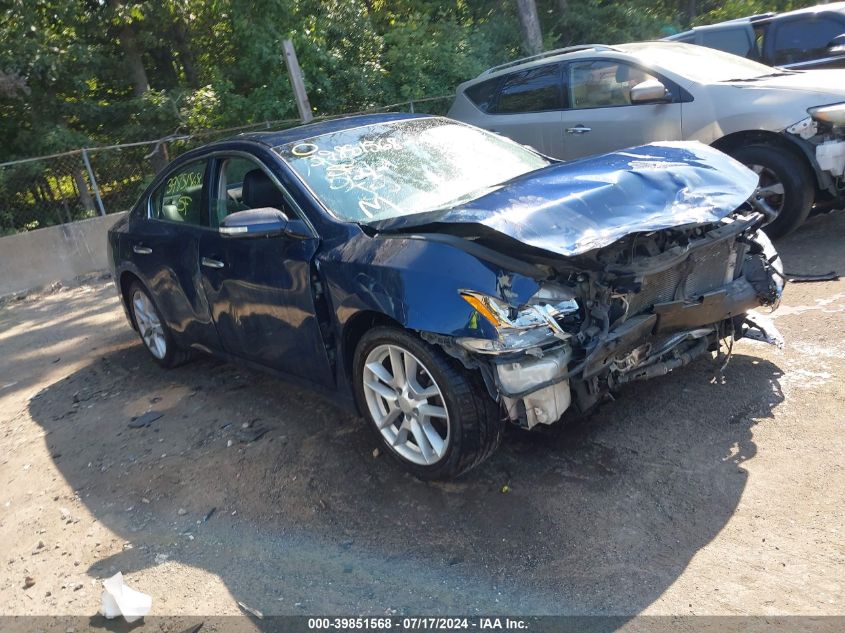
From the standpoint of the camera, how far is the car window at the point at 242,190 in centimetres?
445

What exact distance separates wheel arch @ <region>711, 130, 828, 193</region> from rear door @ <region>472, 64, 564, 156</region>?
1.76m

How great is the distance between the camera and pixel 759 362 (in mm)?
4488

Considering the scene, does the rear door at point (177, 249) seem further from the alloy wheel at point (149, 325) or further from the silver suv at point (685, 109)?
the silver suv at point (685, 109)

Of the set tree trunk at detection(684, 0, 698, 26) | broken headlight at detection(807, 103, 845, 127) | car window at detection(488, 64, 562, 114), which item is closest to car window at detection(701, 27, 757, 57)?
car window at detection(488, 64, 562, 114)

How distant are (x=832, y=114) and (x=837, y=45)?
4.03 metres

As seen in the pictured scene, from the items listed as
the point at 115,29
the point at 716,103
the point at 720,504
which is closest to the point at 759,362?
the point at 720,504

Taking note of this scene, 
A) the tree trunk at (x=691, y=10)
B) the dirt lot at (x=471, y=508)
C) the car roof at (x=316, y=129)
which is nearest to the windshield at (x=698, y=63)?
the dirt lot at (x=471, y=508)

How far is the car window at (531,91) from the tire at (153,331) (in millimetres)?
4448

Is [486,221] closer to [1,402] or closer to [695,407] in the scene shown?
[695,407]

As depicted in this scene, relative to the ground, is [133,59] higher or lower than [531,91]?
higher

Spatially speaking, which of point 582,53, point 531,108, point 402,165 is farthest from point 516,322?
point 531,108

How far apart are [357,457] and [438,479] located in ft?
2.17

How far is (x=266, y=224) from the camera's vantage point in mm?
4000

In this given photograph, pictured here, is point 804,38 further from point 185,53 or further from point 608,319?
point 185,53
